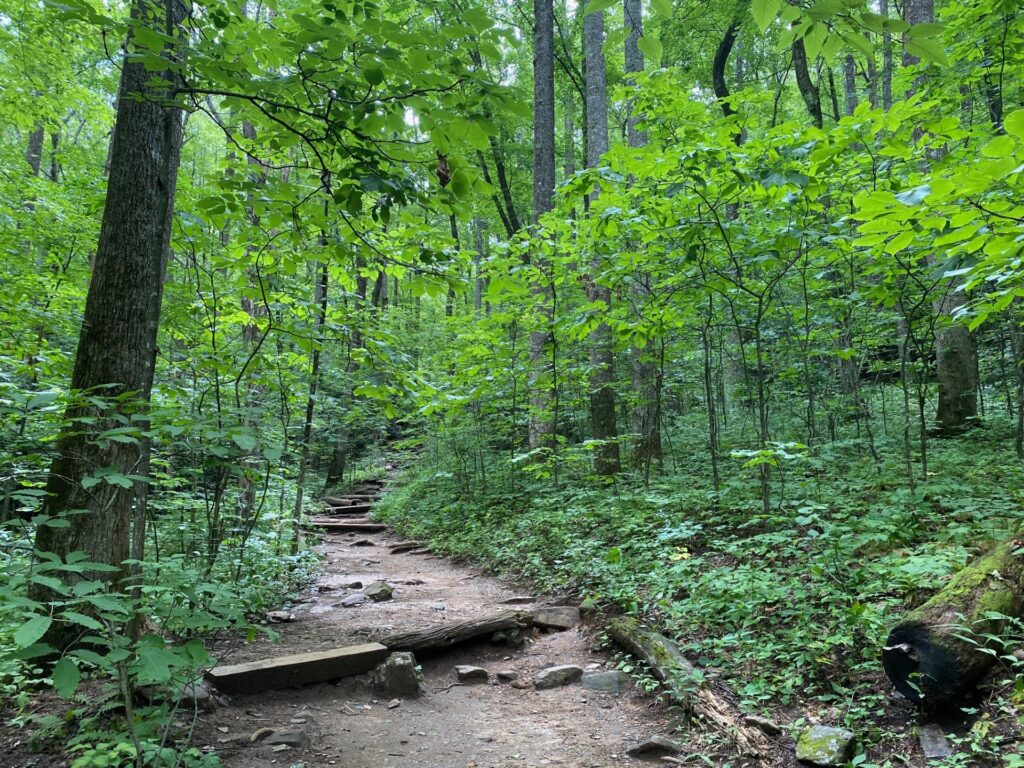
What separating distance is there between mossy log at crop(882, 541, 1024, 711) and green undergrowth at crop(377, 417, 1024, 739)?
0.77 feet

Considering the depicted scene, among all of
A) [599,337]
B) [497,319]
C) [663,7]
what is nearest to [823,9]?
[663,7]

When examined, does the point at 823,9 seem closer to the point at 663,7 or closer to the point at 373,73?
the point at 663,7

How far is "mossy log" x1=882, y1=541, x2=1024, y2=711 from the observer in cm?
267

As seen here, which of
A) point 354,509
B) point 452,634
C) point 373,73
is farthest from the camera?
point 354,509

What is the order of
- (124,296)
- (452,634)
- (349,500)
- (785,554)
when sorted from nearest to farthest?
(124,296)
(785,554)
(452,634)
(349,500)

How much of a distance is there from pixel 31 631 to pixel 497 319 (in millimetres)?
7339

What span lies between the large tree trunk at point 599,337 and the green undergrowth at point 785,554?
2.69 ft

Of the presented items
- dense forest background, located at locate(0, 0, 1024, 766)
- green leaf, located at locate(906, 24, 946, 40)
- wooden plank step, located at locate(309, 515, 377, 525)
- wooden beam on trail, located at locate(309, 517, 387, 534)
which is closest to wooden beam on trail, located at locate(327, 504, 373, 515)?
wooden plank step, located at locate(309, 515, 377, 525)

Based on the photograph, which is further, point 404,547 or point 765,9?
point 404,547

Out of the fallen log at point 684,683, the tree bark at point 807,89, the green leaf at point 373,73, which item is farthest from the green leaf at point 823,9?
the tree bark at point 807,89

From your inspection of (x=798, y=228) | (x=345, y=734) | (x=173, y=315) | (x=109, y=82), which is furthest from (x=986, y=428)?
(x=109, y=82)

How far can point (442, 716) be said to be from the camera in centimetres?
385

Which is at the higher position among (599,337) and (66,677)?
(599,337)

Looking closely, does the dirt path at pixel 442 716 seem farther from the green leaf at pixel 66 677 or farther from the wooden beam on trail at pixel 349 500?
the wooden beam on trail at pixel 349 500
